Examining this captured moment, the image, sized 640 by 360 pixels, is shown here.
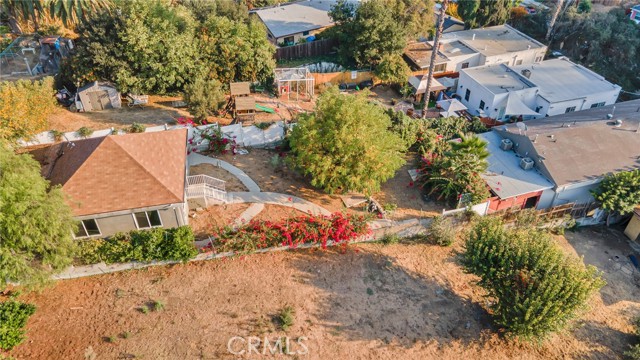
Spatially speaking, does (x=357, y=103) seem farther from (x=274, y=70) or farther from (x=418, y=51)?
(x=418, y=51)

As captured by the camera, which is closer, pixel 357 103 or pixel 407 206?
pixel 357 103

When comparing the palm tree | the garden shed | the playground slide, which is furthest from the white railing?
the palm tree

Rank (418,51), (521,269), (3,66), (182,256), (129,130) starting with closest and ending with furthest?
(521,269), (182,256), (129,130), (3,66), (418,51)

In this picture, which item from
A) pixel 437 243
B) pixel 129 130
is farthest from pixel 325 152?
pixel 129 130

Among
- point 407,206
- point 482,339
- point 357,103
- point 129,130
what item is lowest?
point 482,339

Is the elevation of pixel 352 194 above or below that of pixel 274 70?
below

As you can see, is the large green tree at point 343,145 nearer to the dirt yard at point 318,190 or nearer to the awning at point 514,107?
the dirt yard at point 318,190

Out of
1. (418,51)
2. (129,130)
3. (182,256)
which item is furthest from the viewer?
(418,51)

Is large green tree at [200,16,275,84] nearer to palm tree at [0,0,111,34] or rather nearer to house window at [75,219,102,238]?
palm tree at [0,0,111,34]
